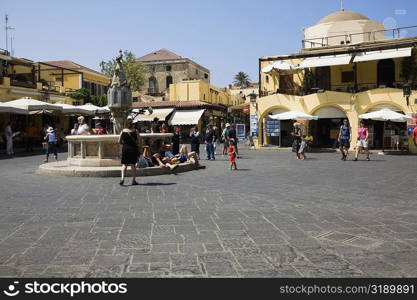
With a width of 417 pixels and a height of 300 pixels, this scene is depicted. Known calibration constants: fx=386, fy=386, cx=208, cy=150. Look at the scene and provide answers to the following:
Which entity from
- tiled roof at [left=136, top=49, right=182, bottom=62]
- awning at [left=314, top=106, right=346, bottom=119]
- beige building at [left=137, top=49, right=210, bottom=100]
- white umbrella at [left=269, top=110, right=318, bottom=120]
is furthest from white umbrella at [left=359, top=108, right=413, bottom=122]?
tiled roof at [left=136, top=49, right=182, bottom=62]

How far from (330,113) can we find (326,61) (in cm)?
331

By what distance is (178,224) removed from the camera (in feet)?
18.2

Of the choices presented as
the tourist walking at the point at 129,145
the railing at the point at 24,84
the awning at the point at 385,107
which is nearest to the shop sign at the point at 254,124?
the awning at the point at 385,107

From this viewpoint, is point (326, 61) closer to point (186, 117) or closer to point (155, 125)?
point (155, 125)

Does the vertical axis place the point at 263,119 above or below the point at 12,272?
above

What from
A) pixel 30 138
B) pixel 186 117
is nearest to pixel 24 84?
pixel 30 138

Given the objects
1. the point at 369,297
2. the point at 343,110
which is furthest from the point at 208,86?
the point at 369,297

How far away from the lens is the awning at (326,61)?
2350cm

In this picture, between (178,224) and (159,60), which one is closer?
(178,224)

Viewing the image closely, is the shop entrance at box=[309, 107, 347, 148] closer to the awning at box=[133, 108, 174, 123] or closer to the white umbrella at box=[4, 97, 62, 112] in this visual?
the awning at box=[133, 108, 174, 123]

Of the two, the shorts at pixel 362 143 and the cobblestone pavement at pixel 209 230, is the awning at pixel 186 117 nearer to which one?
the shorts at pixel 362 143

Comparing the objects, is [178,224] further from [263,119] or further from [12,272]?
[263,119]

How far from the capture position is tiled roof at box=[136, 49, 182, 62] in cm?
6086

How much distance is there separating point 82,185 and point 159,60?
53.4 m
